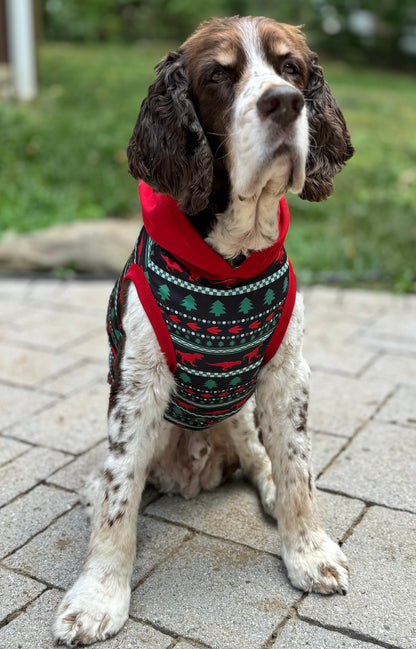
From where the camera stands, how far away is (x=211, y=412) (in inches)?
102

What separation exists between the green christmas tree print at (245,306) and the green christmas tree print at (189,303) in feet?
0.50

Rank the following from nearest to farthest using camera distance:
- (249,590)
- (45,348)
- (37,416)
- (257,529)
A: (249,590)
(257,529)
(37,416)
(45,348)

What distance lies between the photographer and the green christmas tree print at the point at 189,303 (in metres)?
2.34

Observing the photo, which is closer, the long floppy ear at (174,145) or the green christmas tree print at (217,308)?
the long floppy ear at (174,145)

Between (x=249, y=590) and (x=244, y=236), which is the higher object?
(x=244, y=236)

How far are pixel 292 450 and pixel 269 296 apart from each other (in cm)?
55

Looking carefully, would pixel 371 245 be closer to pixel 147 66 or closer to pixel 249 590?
pixel 249 590

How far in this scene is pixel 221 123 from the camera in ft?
7.30

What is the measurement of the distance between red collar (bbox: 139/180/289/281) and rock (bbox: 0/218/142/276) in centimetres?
345

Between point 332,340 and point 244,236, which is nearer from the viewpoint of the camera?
point 244,236

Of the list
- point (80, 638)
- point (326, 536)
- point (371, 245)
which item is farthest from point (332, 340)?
point (80, 638)

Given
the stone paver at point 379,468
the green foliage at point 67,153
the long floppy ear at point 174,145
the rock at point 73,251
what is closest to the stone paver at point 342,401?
the stone paver at point 379,468

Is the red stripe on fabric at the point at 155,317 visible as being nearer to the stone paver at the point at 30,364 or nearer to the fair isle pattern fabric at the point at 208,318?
the fair isle pattern fabric at the point at 208,318

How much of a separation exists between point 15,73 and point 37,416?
7533 mm
